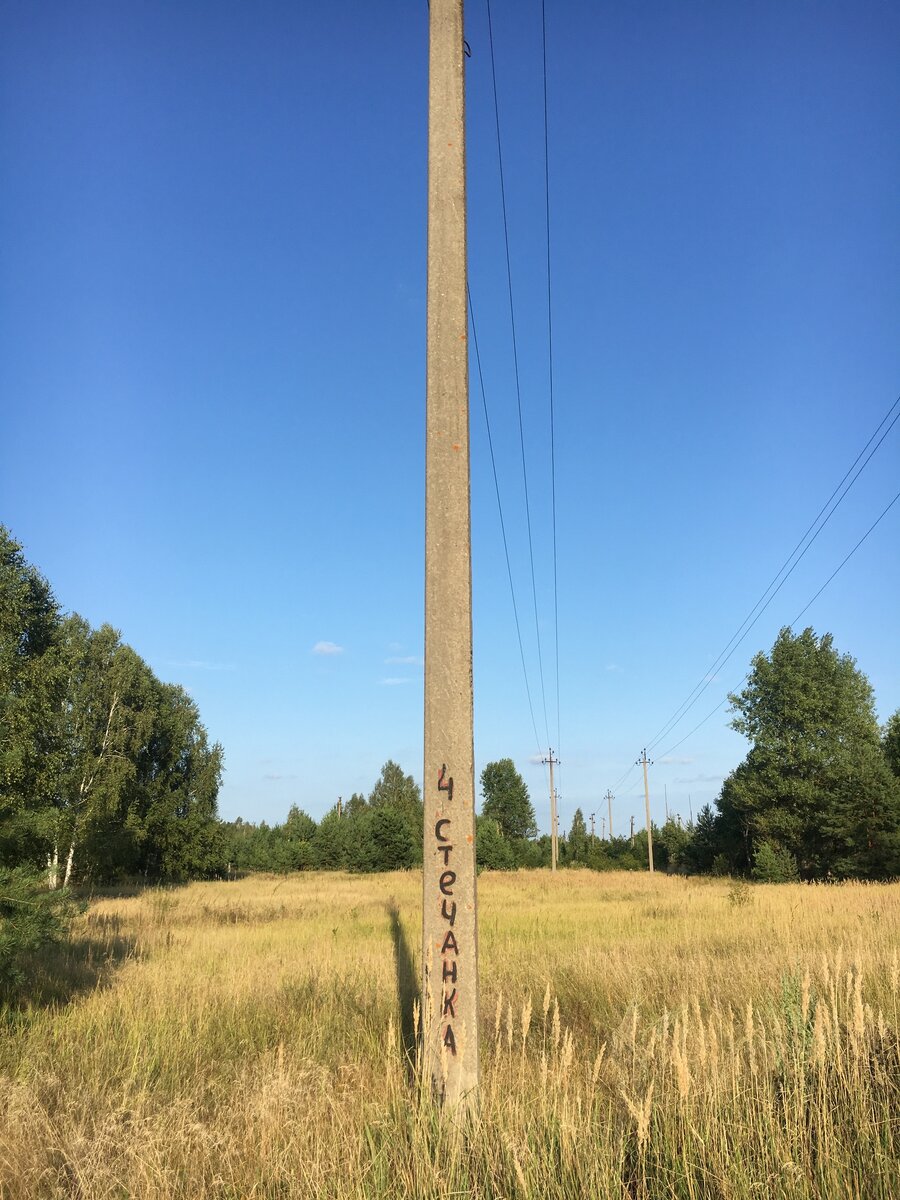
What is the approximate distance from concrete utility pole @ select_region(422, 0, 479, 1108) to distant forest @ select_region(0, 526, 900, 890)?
1857cm

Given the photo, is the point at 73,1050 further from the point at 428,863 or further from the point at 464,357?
the point at 464,357

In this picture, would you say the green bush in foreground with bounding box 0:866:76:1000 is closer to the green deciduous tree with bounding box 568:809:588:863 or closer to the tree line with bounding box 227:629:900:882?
the tree line with bounding box 227:629:900:882

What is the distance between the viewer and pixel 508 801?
89625 millimetres

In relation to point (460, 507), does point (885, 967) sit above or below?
below

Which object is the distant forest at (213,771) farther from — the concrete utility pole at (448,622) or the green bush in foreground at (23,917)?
the concrete utility pole at (448,622)

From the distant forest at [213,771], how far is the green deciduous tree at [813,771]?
0.08 m

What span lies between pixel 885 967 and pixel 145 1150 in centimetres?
703

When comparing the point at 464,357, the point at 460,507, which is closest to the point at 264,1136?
the point at 460,507

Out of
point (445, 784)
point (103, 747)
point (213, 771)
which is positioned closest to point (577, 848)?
point (213, 771)

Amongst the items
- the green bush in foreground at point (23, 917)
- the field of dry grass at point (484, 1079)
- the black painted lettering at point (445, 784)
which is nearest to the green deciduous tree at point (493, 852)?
the field of dry grass at point (484, 1079)

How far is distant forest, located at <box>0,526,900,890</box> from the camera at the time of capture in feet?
77.0

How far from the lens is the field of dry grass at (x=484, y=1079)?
10.3 feet

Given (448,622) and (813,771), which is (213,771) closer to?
(813,771)

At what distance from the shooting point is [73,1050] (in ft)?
18.9
